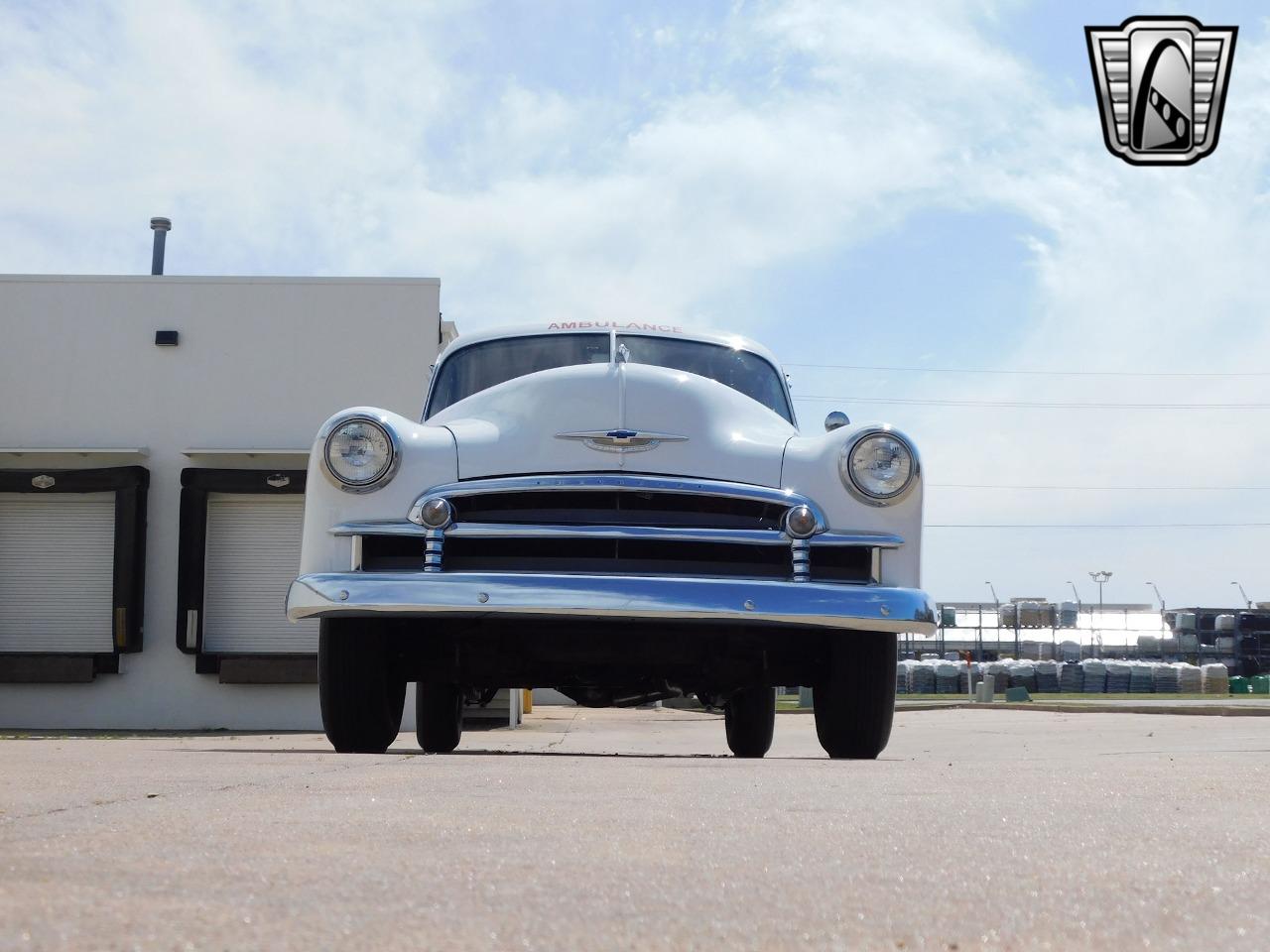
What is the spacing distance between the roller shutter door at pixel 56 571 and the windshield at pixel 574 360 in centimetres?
964

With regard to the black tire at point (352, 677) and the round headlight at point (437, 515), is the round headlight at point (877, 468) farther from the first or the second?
the black tire at point (352, 677)

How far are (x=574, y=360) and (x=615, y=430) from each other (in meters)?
1.35

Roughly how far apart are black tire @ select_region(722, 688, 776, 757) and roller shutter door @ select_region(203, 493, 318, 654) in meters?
7.79

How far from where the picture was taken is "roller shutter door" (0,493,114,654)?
15.3 meters

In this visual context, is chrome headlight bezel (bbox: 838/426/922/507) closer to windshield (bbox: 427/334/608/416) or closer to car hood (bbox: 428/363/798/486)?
car hood (bbox: 428/363/798/486)

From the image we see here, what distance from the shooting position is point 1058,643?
89062mm

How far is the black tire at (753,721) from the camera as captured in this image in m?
8.20

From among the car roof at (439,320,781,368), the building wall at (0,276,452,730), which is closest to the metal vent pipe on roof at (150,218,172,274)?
the building wall at (0,276,452,730)

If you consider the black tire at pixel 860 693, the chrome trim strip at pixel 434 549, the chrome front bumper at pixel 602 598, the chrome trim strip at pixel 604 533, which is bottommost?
the black tire at pixel 860 693

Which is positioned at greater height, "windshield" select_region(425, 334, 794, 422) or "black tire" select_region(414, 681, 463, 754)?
"windshield" select_region(425, 334, 794, 422)

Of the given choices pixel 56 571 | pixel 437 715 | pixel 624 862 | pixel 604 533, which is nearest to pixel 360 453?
pixel 604 533

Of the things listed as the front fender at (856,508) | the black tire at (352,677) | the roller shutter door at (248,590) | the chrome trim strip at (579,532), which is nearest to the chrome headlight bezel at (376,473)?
the chrome trim strip at (579,532)

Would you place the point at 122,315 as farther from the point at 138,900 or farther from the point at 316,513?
the point at 138,900

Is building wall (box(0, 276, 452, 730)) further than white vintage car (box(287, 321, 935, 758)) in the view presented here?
Yes
